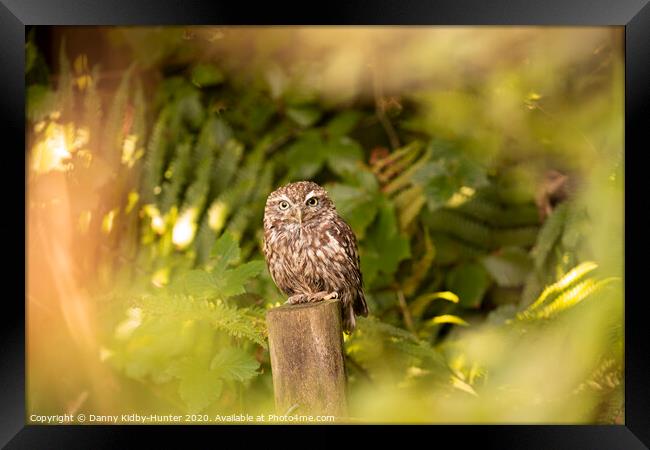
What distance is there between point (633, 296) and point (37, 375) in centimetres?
172

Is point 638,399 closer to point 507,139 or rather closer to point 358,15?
point 507,139

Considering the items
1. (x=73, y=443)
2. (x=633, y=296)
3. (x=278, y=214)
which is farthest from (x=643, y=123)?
(x=73, y=443)

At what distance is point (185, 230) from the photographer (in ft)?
9.09

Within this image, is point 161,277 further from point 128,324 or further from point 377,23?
point 377,23

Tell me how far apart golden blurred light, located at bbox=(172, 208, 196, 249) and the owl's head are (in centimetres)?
60

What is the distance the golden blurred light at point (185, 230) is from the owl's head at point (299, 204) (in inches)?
23.8

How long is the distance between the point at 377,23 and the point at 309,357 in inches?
35.5

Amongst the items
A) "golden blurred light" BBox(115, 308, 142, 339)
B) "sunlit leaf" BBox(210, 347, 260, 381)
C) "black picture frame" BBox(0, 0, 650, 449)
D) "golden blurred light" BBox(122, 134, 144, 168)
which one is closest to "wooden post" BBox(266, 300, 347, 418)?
"black picture frame" BBox(0, 0, 650, 449)

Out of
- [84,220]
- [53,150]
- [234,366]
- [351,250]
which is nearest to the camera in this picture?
[234,366]

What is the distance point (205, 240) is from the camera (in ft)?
8.95

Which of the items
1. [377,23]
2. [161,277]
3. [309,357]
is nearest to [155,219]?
[161,277]

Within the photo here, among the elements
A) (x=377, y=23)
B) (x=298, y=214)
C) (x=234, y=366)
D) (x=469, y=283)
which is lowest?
(x=234, y=366)

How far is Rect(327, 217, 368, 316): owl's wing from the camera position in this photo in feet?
7.29

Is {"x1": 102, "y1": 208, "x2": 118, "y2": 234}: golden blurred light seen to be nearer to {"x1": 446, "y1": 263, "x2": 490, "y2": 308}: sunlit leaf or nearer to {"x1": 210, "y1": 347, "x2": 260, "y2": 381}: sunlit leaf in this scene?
{"x1": 210, "y1": 347, "x2": 260, "y2": 381}: sunlit leaf
